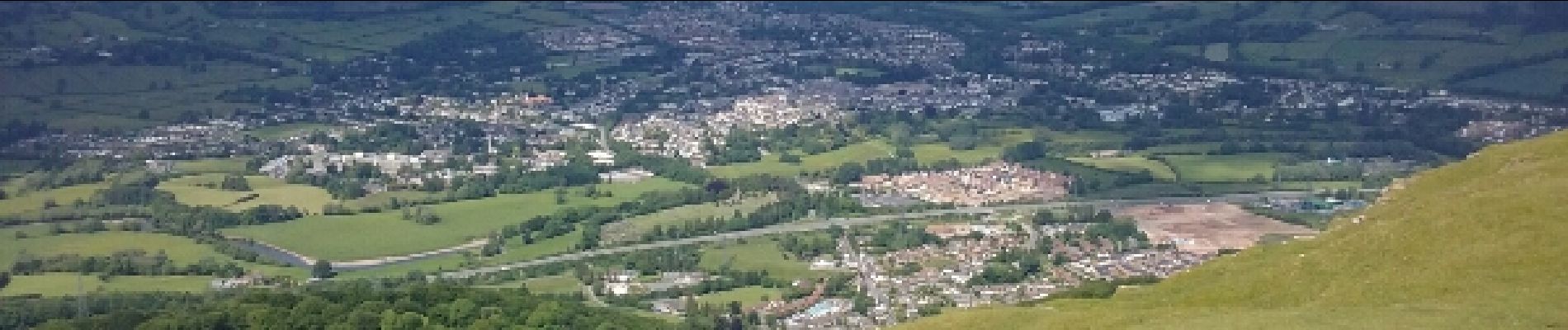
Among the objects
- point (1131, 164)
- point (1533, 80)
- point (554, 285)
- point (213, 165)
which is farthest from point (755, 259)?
point (1533, 80)

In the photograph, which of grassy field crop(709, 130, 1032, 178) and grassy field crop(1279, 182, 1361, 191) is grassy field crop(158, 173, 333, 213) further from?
grassy field crop(1279, 182, 1361, 191)

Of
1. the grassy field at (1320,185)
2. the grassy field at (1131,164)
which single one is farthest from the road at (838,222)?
the grassy field at (1131,164)

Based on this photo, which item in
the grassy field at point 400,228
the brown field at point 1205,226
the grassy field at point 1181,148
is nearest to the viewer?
the brown field at point 1205,226

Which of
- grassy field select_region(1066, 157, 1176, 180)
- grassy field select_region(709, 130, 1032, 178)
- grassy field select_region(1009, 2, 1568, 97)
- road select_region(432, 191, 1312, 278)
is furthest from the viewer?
grassy field select_region(1009, 2, 1568, 97)

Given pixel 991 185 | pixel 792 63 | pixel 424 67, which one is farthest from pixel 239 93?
pixel 991 185

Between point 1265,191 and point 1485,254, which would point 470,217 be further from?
point 1485,254

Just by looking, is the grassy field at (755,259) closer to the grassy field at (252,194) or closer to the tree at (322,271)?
the tree at (322,271)

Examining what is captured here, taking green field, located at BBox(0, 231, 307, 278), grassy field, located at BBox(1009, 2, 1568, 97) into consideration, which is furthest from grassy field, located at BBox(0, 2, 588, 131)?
grassy field, located at BBox(1009, 2, 1568, 97)
